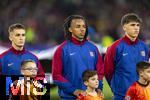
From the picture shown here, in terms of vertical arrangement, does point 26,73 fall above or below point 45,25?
below

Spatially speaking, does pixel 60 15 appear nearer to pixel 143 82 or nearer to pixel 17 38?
pixel 17 38

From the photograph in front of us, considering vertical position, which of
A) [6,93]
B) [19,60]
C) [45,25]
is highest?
[45,25]

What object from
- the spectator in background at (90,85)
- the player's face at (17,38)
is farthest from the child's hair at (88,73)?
the player's face at (17,38)

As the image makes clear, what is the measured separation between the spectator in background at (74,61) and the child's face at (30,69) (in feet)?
0.36

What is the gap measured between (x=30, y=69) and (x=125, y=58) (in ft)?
1.77

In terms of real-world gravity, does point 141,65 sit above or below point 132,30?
below

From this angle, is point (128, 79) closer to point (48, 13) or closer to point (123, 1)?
point (123, 1)

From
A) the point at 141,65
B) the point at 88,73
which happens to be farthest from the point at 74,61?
the point at 141,65

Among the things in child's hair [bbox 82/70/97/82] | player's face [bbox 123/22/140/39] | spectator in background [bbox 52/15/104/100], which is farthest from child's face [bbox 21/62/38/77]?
player's face [bbox 123/22/140/39]

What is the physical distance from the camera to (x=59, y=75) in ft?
8.94

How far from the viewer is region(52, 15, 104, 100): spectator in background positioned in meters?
2.73

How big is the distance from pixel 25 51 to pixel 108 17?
44.7 inches

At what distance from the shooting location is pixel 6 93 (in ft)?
9.02

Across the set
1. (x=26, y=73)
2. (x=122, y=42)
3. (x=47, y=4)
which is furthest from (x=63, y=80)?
(x=47, y=4)
